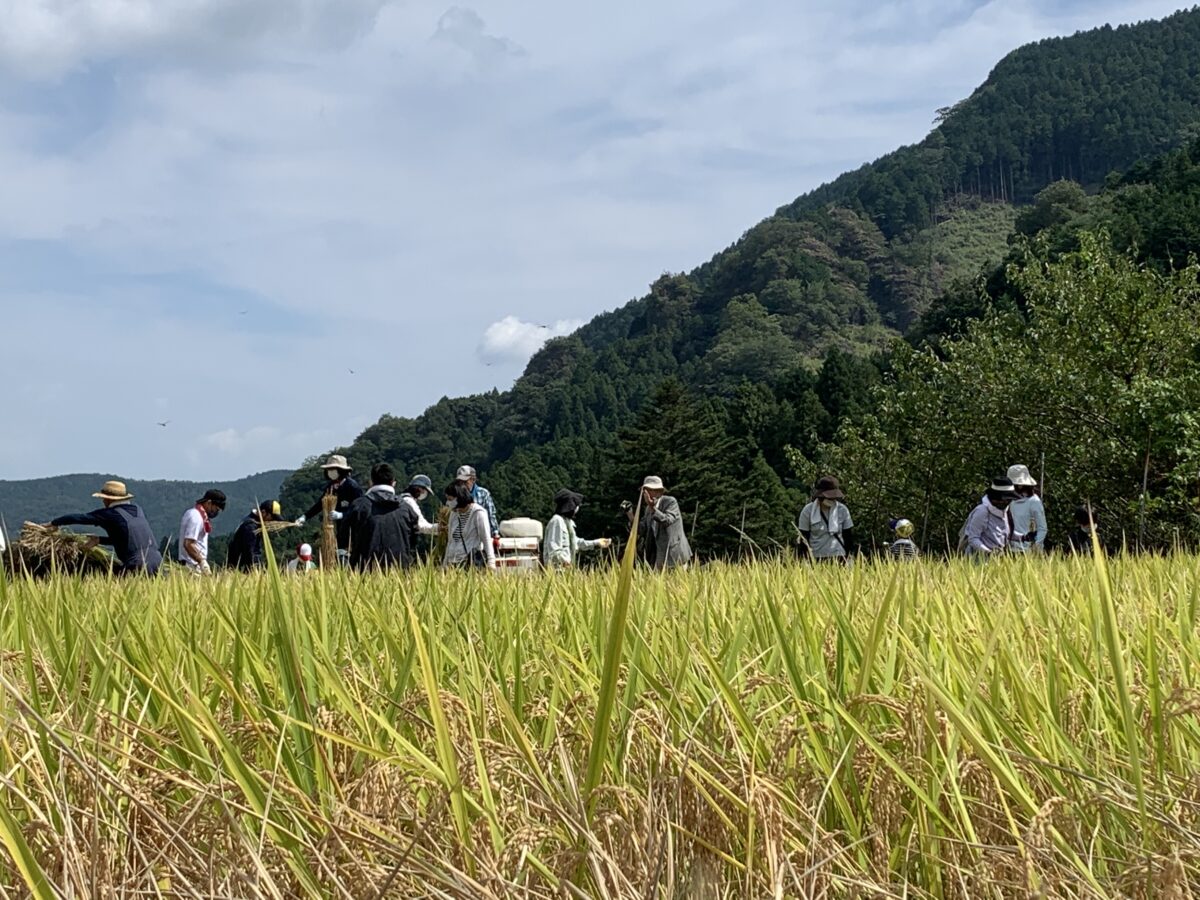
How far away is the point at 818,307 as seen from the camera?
122562 millimetres

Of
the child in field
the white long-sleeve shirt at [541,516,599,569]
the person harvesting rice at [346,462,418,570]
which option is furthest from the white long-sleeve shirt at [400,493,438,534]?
the child in field

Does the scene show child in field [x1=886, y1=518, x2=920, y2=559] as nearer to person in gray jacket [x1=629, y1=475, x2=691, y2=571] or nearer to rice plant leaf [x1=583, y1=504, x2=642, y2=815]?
person in gray jacket [x1=629, y1=475, x2=691, y2=571]

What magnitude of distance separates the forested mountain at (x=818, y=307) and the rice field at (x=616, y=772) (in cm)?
2699

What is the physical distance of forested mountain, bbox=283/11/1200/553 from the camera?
55.6 m

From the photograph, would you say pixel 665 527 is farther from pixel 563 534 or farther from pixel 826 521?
pixel 826 521

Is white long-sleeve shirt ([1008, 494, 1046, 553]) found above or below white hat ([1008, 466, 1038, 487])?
below

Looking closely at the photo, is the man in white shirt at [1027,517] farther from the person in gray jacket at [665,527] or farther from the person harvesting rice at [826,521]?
the person in gray jacket at [665,527]

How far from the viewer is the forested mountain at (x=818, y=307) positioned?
5559 cm

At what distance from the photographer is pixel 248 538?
10.2 meters

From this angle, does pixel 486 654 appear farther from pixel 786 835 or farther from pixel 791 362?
pixel 791 362

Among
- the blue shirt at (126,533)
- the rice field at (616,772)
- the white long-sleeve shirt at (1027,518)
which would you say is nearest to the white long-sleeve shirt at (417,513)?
the blue shirt at (126,533)

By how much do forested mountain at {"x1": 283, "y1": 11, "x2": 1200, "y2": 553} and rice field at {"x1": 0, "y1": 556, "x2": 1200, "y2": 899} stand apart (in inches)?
1062

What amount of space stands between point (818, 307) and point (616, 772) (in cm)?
12335

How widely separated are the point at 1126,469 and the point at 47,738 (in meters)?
20.1
